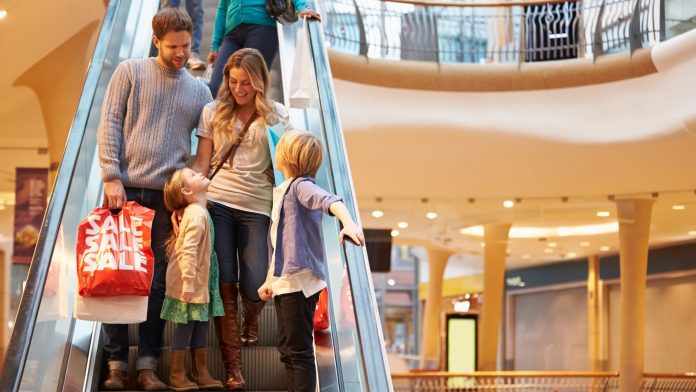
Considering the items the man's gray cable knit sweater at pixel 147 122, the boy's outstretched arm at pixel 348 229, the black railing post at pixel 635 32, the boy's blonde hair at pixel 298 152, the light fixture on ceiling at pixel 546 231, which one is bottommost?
the boy's outstretched arm at pixel 348 229

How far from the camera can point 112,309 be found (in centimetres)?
397

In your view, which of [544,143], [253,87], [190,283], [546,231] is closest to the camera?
[190,283]

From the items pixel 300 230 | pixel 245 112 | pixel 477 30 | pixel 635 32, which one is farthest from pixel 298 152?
pixel 477 30

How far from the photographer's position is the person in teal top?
6.22 metres

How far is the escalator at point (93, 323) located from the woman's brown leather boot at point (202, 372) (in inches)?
9.4

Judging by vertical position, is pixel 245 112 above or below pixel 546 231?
below

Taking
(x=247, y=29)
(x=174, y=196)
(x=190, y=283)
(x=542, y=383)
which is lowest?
(x=190, y=283)

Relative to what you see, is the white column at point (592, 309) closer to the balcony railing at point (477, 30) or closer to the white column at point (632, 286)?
the white column at point (632, 286)

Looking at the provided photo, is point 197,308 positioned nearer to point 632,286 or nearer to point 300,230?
point 300,230

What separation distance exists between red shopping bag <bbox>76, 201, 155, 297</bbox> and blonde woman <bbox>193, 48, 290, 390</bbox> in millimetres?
471

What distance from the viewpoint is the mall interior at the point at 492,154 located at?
11.9 metres

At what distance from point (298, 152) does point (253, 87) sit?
62 cm

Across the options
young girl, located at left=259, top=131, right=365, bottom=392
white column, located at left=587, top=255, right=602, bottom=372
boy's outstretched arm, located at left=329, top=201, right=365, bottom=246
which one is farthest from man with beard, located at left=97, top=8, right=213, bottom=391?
white column, located at left=587, top=255, right=602, bottom=372

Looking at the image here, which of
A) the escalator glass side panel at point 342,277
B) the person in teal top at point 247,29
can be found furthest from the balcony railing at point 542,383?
the escalator glass side panel at point 342,277
